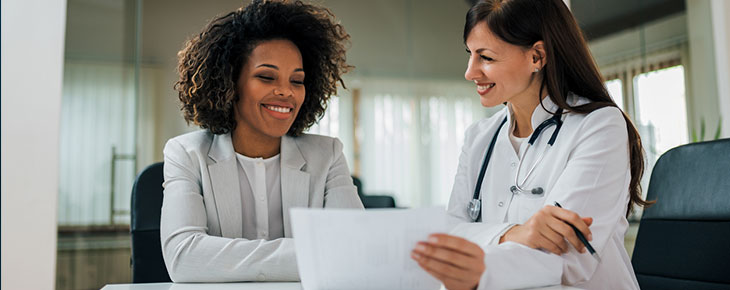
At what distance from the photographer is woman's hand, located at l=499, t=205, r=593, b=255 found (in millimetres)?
1042

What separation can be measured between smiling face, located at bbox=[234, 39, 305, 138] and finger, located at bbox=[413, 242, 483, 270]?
850mm

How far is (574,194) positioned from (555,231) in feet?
0.58

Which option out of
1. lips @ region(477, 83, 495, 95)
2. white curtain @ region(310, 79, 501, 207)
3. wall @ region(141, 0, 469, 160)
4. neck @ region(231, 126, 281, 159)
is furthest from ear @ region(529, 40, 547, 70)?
wall @ region(141, 0, 469, 160)

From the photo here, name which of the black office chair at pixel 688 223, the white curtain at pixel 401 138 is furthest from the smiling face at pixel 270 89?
the white curtain at pixel 401 138

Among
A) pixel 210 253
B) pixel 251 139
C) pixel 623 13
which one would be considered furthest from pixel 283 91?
pixel 623 13

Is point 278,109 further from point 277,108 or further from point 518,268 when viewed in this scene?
point 518,268

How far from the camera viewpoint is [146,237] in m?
1.62

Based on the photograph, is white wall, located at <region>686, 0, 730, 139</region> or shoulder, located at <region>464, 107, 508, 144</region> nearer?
shoulder, located at <region>464, 107, 508, 144</region>

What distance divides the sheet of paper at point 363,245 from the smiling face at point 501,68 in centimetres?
82

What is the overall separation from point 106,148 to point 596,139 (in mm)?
3688

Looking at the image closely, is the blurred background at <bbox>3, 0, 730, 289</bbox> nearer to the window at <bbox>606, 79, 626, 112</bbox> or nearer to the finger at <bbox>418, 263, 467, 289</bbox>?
the window at <bbox>606, 79, 626, 112</bbox>

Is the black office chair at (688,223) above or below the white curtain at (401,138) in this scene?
below

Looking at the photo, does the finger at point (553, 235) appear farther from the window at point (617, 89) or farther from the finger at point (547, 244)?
the window at point (617, 89)

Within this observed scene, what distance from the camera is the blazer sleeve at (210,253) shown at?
114cm
